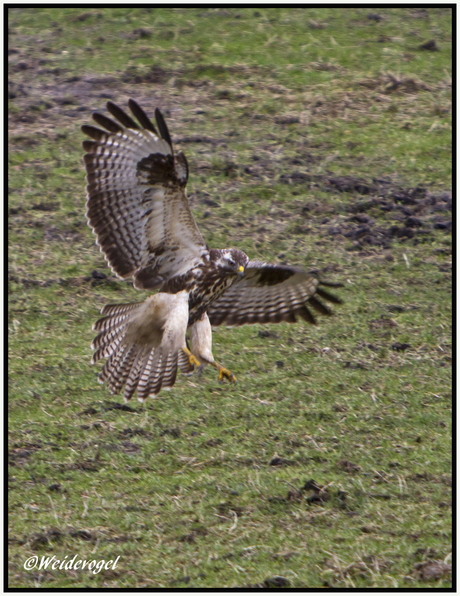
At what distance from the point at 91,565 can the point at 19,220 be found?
6116 mm

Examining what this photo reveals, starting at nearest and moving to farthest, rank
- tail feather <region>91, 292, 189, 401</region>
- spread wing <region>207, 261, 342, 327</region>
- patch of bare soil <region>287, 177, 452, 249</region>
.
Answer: tail feather <region>91, 292, 189, 401</region> < spread wing <region>207, 261, 342, 327</region> < patch of bare soil <region>287, 177, 452, 249</region>

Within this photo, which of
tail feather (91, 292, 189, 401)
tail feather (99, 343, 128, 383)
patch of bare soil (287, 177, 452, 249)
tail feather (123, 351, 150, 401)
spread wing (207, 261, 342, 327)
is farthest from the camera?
patch of bare soil (287, 177, 452, 249)

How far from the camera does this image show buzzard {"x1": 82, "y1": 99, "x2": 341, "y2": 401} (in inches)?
261

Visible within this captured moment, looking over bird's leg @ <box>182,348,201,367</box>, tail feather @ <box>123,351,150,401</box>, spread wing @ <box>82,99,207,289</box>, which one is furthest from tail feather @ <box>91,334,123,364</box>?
bird's leg @ <box>182,348,201,367</box>

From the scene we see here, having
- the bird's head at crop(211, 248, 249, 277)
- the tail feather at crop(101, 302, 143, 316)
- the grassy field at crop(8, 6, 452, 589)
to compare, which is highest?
the bird's head at crop(211, 248, 249, 277)

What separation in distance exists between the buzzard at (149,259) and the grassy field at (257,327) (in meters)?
0.89

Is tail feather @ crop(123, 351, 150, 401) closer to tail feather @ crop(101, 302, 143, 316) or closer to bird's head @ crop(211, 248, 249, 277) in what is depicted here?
tail feather @ crop(101, 302, 143, 316)

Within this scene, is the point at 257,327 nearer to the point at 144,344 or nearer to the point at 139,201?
the point at 144,344

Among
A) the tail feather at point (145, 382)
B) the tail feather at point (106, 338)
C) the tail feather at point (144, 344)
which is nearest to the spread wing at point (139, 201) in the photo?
the tail feather at point (144, 344)

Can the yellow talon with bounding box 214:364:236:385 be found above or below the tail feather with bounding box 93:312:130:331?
below

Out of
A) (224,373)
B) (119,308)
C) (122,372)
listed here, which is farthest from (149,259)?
(224,373)

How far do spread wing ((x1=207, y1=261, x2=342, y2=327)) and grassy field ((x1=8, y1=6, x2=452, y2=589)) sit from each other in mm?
807

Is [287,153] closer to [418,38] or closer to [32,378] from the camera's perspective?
[418,38]

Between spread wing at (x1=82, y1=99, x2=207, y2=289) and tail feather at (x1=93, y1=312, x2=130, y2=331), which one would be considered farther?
tail feather at (x1=93, y1=312, x2=130, y2=331)
